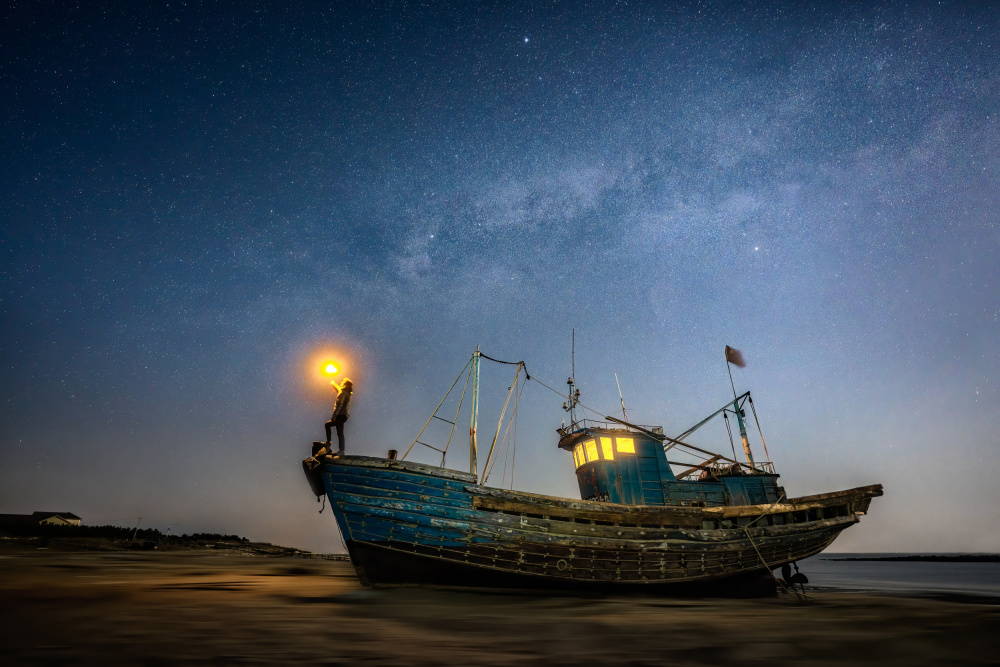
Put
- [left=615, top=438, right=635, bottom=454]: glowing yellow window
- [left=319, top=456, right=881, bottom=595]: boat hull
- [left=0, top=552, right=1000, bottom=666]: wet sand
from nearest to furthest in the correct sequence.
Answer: [left=0, top=552, right=1000, bottom=666]: wet sand < [left=319, top=456, right=881, bottom=595]: boat hull < [left=615, top=438, right=635, bottom=454]: glowing yellow window

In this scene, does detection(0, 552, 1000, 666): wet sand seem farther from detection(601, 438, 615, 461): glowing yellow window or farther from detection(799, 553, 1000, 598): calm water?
detection(799, 553, 1000, 598): calm water

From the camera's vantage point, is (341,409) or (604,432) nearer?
(341,409)

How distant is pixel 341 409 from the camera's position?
41.4 feet

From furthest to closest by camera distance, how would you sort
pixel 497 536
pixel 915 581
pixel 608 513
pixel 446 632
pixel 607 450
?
1. pixel 915 581
2. pixel 607 450
3. pixel 608 513
4. pixel 497 536
5. pixel 446 632

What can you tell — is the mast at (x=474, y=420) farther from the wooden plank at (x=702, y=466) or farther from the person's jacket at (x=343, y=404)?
the wooden plank at (x=702, y=466)

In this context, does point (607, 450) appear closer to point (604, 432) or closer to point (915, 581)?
point (604, 432)

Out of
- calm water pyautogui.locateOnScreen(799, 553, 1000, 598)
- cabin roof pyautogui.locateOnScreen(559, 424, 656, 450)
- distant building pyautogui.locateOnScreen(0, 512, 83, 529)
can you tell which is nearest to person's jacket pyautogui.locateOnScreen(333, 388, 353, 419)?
cabin roof pyautogui.locateOnScreen(559, 424, 656, 450)

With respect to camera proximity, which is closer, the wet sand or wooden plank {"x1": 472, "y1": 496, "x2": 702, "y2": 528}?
the wet sand

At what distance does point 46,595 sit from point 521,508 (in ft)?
34.2

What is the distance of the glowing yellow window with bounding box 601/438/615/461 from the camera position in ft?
58.9

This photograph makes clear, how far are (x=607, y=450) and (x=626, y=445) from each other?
2.93 feet

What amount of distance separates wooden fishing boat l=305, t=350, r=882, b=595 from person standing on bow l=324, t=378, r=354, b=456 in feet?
2.60

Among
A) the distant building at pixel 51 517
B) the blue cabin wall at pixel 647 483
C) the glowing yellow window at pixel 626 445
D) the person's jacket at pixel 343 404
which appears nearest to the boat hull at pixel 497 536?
the person's jacket at pixel 343 404

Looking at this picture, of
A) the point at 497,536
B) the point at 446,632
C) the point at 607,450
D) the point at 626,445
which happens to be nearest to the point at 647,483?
the point at 626,445
